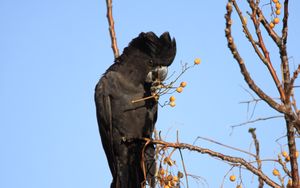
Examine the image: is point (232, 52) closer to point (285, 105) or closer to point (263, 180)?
point (285, 105)

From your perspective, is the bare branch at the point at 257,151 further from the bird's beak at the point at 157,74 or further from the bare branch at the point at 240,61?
the bird's beak at the point at 157,74

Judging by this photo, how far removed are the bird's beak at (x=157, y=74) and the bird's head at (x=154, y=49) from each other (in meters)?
0.02

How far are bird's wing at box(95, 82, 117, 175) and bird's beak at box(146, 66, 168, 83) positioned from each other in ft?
1.91

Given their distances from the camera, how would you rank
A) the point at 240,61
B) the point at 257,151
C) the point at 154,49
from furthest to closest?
the point at 154,49 → the point at 257,151 → the point at 240,61

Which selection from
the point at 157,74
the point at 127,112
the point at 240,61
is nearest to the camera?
the point at 240,61

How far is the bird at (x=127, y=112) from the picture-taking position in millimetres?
5711

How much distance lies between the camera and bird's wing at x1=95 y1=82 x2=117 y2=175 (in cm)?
573

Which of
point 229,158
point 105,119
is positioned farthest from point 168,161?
point 105,119

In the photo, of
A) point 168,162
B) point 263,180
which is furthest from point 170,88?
point 263,180

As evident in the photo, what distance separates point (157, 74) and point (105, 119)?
86 cm

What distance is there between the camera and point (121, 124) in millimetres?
5750

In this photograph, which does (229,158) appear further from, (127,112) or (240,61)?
(127,112)

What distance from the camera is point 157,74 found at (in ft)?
19.1

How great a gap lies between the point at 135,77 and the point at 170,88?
5.90 ft
